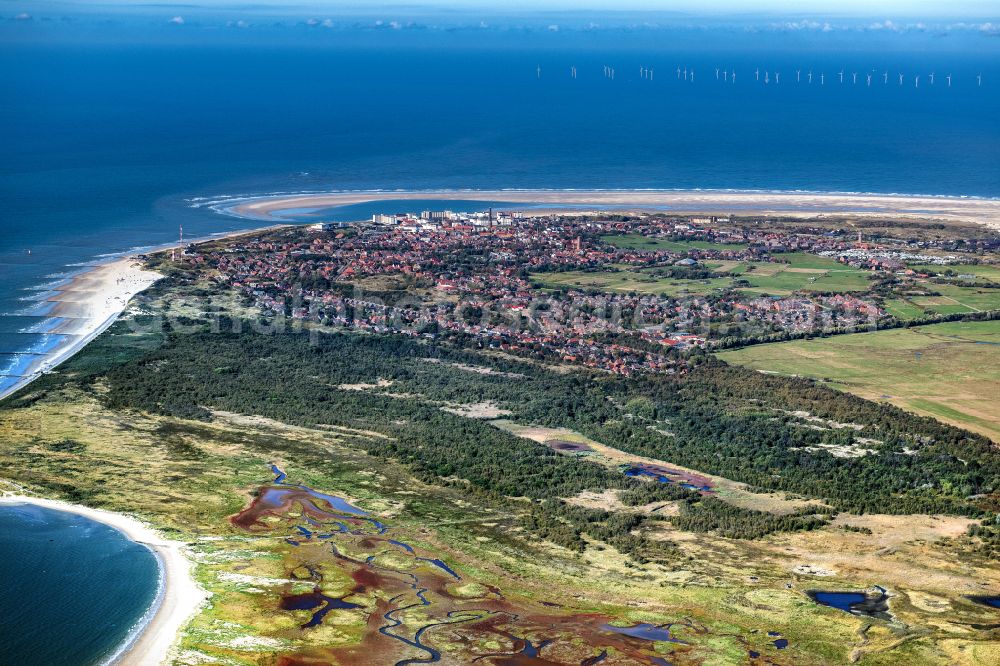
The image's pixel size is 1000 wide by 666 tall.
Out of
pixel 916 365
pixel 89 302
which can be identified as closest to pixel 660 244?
pixel 916 365

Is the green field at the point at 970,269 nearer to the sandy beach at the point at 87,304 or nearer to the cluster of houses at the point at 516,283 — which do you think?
the cluster of houses at the point at 516,283

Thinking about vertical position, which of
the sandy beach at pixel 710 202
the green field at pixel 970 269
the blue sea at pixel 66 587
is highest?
the sandy beach at pixel 710 202

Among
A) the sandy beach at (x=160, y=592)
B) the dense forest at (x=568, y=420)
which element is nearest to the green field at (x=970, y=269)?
the dense forest at (x=568, y=420)

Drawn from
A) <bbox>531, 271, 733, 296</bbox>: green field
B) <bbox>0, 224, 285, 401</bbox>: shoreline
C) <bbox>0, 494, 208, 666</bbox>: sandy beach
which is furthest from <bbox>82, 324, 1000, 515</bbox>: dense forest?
<bbox>531, 271, 733, 296</bbox>: green field

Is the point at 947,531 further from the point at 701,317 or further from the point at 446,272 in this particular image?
the point at 446,272

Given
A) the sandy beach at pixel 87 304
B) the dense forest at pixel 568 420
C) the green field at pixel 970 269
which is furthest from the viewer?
the green field at pixel 970 269

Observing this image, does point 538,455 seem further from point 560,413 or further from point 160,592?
point 160,592

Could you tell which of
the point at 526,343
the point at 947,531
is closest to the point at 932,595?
the point at 947,531
